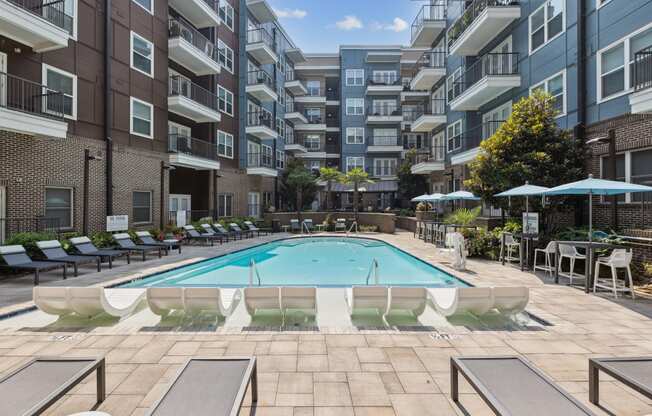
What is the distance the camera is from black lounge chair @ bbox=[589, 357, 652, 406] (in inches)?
134

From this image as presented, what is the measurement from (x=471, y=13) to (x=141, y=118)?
1774 cm

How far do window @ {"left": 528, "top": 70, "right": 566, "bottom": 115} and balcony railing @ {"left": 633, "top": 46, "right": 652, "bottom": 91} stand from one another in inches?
120

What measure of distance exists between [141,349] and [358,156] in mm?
38009

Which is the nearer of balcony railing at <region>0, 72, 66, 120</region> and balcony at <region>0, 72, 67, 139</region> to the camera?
balcony at <region>0, 72, 67, 139</region>

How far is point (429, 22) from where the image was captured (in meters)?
24.9

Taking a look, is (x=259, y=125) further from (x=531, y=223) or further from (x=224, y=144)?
(x=531, y=223)

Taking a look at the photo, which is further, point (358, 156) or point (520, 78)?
point (358, 156)

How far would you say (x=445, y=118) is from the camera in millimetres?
25484

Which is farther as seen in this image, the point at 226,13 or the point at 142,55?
the point at 226,13

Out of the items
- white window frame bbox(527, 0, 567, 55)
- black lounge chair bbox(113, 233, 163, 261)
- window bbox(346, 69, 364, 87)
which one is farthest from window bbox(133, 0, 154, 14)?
window bbox(346, 69, 364, 87)

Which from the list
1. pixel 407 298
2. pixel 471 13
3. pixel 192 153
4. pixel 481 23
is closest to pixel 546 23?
pixel 481 23

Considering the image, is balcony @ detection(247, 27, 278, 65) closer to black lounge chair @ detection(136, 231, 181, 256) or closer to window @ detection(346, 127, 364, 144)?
window @ detection(346, 127, 364, 144)

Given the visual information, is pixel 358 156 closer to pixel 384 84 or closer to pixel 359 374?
pixel 384 84

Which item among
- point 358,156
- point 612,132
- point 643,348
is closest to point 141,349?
point 643,348
